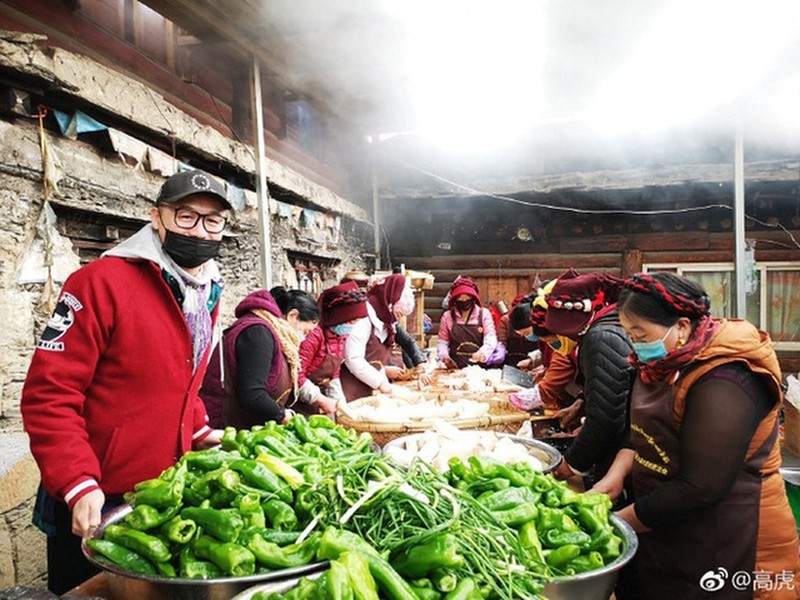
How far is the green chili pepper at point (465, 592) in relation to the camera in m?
1.32

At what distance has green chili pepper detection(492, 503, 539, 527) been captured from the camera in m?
1.76

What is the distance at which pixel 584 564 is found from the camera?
1.69 meters

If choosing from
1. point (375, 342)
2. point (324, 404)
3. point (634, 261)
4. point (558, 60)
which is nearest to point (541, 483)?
point (324, 404)

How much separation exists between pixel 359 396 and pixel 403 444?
8.12 feet

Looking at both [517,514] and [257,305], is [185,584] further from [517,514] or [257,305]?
[257,305]

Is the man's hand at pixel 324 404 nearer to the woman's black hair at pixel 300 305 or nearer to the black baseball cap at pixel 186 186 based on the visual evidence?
the woman's black hair at pixel 300 305

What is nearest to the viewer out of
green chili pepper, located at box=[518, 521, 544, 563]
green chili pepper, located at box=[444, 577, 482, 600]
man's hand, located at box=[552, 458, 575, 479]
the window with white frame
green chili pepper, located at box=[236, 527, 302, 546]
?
green chili pepper, located at box=[444, 577, 482, 600]

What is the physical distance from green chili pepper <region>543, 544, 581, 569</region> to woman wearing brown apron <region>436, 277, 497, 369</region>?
18.8 feet

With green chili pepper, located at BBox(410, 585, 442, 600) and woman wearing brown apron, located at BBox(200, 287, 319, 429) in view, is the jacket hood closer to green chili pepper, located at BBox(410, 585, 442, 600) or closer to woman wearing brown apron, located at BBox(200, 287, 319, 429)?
woman wearing brown apron, located at BBox(200, 287, 319, 429)

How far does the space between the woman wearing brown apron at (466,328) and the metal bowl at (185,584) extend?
19.9 feet

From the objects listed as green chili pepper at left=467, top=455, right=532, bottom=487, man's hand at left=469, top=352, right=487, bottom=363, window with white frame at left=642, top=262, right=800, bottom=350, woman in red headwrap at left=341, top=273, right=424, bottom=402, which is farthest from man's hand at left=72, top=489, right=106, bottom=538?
window with white frame at left=642, top=262, right=800, bottom=350

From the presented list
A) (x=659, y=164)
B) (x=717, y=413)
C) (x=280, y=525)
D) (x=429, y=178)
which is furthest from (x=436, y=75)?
(x=280, y=525)

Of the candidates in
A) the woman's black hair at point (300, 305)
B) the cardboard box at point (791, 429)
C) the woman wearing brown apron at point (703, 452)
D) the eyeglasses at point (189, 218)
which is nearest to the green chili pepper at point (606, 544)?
the woman wearing brown apron at point (703, 452)

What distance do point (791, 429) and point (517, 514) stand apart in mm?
7010
